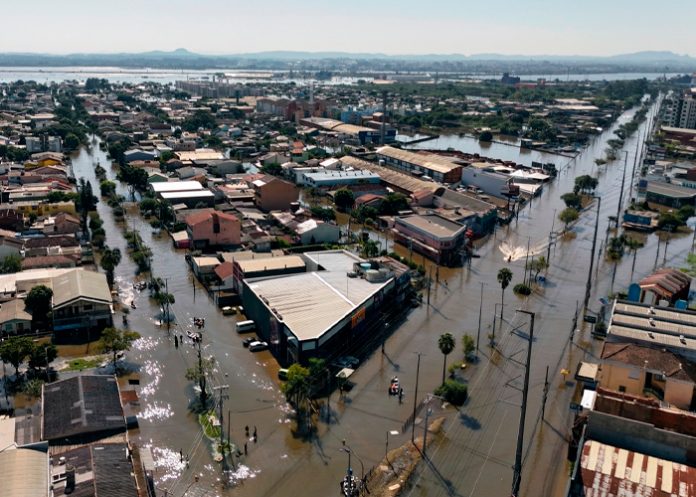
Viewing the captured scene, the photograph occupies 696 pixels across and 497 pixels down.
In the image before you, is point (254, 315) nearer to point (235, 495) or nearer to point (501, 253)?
point (235, 495)

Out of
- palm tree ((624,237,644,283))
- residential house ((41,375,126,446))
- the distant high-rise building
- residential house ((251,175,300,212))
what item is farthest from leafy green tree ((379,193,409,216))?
the distant high-rise building

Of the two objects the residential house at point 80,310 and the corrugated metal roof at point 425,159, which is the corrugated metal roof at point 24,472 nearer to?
the residential house at point 80,310

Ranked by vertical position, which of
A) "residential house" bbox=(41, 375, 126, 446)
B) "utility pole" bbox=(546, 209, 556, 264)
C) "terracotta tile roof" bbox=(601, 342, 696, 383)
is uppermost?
"terracotta tile roof" bbox=(601, 342, 696, 383)

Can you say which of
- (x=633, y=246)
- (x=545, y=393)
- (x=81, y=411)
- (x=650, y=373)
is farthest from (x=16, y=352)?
(x=633, y=246)

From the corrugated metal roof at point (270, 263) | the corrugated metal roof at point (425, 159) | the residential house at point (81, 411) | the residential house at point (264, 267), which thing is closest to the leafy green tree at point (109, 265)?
the residential house at point (264, 267)

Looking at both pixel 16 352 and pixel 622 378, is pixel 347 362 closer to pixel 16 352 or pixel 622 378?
pixel 622 378

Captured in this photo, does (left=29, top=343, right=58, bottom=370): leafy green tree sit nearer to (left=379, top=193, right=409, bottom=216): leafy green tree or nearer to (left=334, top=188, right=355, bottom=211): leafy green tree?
(left=379, top=193, right=409, bottom=216): leafy green tree
